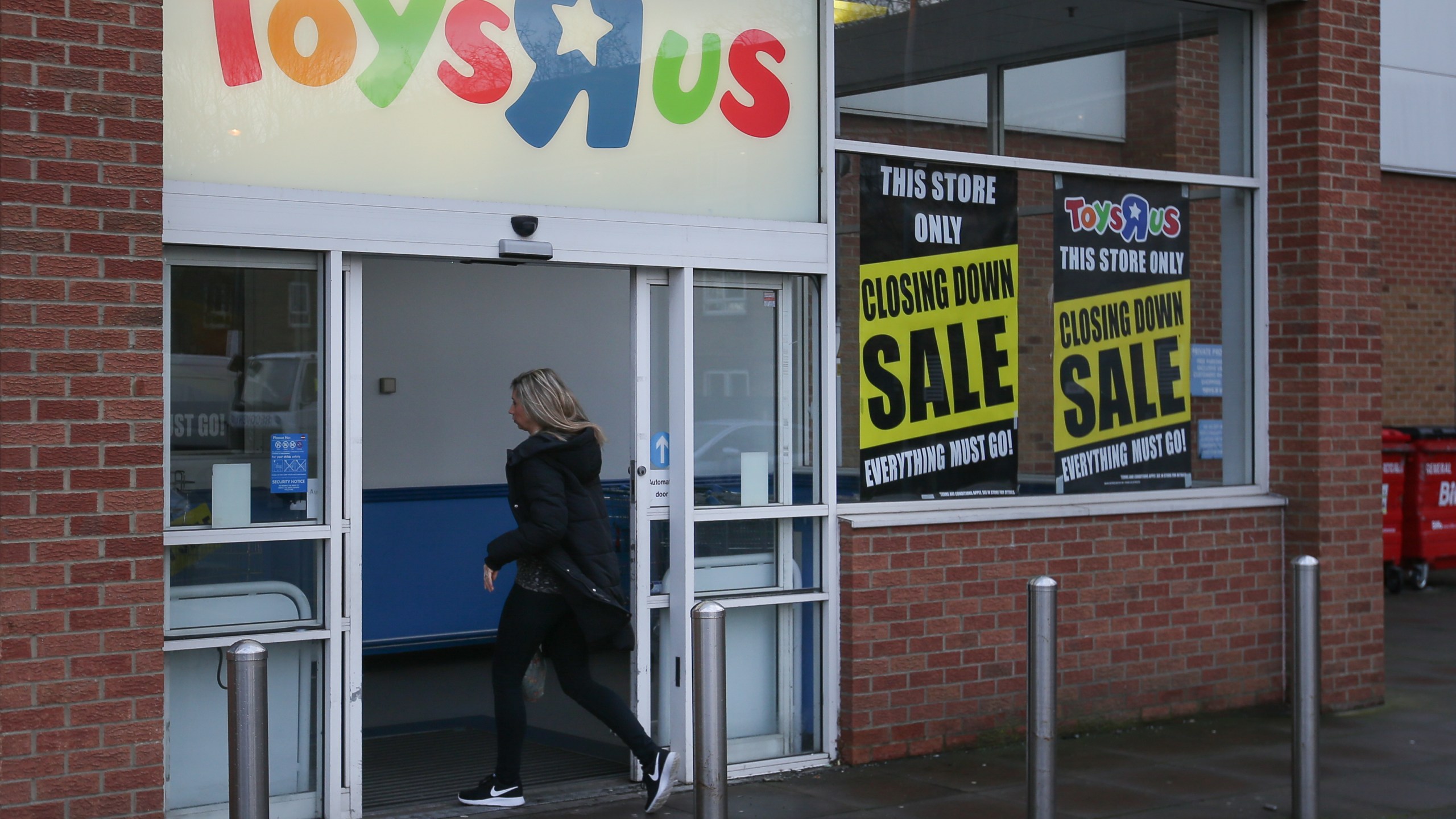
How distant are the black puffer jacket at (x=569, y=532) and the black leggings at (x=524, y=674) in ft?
0.45

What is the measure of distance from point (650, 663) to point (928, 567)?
4.62ft

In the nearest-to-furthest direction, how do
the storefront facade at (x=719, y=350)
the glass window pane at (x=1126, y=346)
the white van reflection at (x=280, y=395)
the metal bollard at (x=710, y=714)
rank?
the metal bollard at (x=710, y=714)
the storefront facade at (x=719, y=350)
the white van reflection at (x=280, y=395)
the glass window pane at (x=1126, y=346)

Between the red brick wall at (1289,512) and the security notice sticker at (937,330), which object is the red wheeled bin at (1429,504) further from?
the security notice sticker at (937,330)

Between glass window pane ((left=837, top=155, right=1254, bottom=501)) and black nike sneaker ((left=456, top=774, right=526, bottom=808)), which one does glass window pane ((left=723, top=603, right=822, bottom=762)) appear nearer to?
glass window pane ((left=837, top=155, right=1254, bottom=501))

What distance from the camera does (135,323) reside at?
4.77 meters

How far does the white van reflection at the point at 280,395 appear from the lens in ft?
17.5

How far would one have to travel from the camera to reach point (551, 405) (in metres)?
5.80

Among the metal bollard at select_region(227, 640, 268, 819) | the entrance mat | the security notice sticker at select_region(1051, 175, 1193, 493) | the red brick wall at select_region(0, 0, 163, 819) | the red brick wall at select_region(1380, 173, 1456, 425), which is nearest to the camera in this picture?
the metal bollard at select_region(227, 640, 268, 819)

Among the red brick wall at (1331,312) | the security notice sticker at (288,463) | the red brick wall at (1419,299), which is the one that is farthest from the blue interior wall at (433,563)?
the red brick wall at (1419,299)

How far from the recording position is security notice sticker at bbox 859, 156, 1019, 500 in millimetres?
6738

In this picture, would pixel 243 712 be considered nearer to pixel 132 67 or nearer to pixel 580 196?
pixel 132 67

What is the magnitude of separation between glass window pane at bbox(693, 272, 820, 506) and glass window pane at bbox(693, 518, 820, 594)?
0.37ft

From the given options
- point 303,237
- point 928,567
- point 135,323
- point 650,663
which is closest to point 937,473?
point 928,567

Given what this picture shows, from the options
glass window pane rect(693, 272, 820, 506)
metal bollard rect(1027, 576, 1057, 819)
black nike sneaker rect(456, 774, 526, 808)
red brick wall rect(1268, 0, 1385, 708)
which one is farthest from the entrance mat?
red brick wall rect(1268, 0, 1385, 708)
